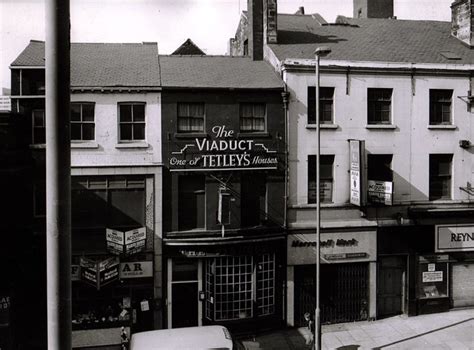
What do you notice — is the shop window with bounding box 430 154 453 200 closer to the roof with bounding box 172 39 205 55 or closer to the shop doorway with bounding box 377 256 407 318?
the shop doorway with bounding box 377 256 407 318

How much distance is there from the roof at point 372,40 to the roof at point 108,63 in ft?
22.2

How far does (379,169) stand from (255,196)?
6.54 meters

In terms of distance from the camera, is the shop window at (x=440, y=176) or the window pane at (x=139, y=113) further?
the shop window at (x=440, y=176)

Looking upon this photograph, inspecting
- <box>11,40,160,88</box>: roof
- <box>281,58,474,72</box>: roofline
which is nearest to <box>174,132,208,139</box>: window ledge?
<box>11,40,160,88</box>: roof

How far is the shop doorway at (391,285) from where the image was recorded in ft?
72.6

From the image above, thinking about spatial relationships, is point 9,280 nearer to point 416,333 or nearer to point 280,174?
point 280,174

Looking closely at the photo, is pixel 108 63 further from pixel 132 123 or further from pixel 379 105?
pixel 379 105

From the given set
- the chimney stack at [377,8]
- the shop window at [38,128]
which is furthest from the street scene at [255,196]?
the chimney stack at [377,8]

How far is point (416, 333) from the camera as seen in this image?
1972 centimetres

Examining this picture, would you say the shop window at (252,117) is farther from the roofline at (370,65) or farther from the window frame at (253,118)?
the roofline at (370,65)

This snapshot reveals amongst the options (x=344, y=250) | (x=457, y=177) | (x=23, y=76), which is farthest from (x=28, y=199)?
(x=457, y=177)

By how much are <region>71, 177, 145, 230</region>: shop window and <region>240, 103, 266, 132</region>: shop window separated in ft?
18.1

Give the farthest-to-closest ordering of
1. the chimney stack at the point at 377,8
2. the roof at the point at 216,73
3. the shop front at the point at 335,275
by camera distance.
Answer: the chimney stack at the point at 377,8
the shop front at the point at 335,275
the roof at the point at 216,73

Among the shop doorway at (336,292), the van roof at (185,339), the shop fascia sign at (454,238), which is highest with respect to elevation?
the shop fascia sign at (454,238)
